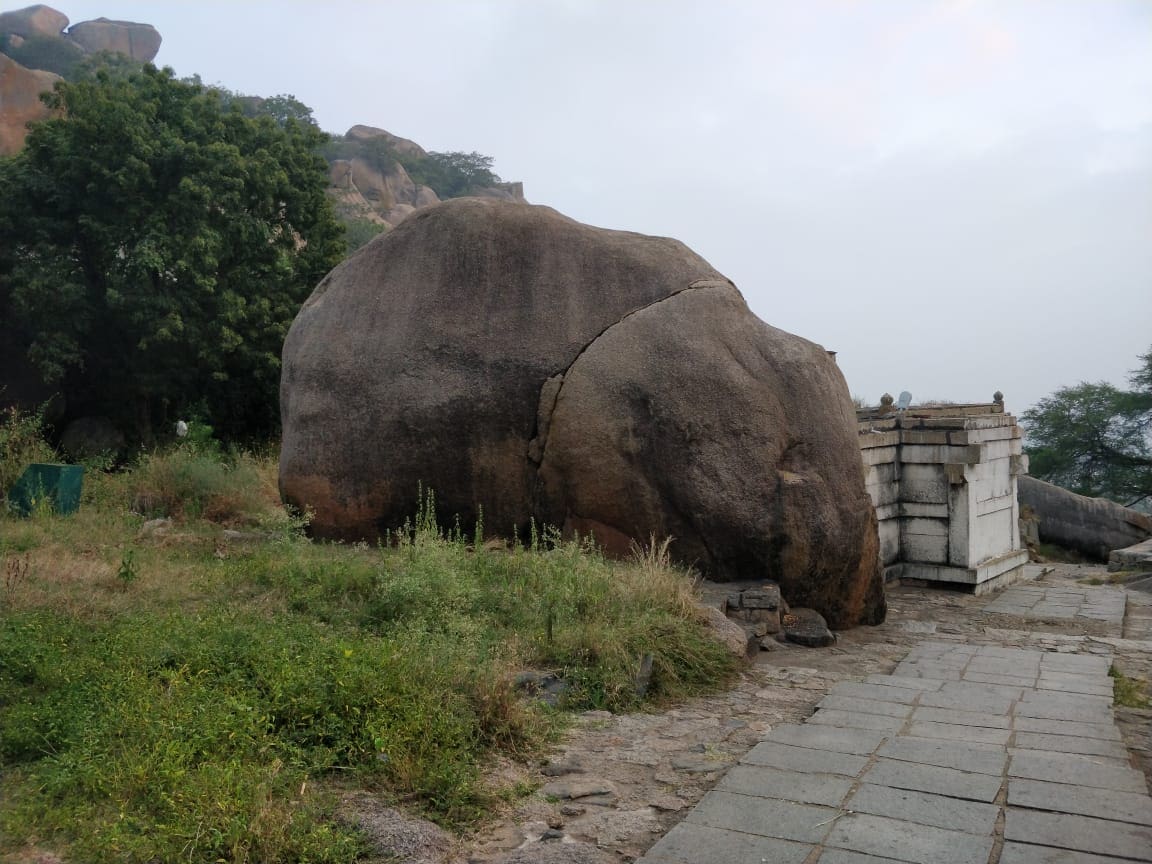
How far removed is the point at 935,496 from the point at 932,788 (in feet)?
23.2

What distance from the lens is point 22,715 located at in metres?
3.99

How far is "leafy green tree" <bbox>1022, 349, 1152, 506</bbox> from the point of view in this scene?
25875 mm

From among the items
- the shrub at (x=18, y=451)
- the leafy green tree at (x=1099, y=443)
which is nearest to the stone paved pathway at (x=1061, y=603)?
the shrub at (x=18, y=451)

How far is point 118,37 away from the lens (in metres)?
50.3

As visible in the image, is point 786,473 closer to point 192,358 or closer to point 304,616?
Answer: point 304,616

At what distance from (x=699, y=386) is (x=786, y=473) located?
888mm

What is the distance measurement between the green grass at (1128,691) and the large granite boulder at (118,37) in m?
52.3

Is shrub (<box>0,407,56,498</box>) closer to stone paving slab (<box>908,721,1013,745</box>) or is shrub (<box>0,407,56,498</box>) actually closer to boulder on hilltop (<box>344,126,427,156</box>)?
stone paving slab (<box>908,721,1013,745</box>)

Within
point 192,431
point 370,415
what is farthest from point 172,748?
point 192,431


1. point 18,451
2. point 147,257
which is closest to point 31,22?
point 147,257

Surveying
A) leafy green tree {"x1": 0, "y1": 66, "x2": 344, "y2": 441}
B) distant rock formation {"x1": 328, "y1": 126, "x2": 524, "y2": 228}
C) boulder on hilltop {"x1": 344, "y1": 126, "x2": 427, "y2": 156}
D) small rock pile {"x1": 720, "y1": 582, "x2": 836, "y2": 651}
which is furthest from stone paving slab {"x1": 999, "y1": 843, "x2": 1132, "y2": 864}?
boulder on hilltop {"x1": 344, "y1": 126, "x2": 427, "y2": 156}

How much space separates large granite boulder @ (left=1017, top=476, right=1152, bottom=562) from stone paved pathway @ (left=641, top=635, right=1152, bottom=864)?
15.0 meters

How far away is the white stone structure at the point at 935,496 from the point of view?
33.9 feet

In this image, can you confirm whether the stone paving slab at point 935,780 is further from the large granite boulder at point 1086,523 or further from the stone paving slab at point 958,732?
the large granite boulder at point 1086,523
